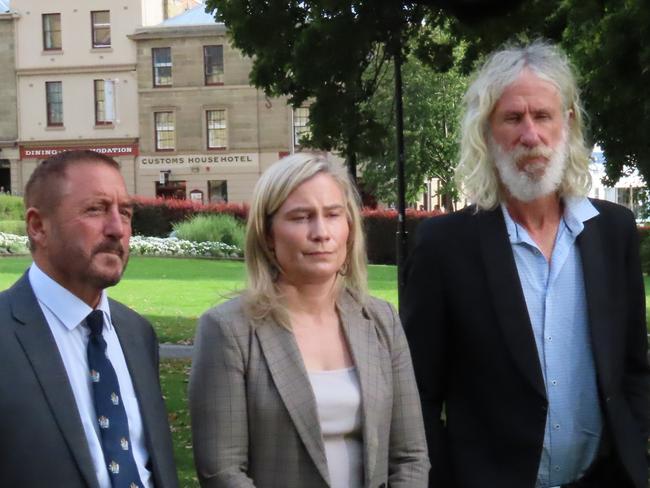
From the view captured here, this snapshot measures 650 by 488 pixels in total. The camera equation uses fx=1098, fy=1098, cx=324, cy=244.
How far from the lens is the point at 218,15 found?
1229cm

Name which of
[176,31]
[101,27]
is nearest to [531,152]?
[176,31]

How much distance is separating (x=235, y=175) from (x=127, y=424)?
5373 centimetres

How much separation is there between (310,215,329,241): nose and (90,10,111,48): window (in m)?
55.3

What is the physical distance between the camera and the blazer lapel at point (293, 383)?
299cm

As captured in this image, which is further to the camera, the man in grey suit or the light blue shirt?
the light blue shirt

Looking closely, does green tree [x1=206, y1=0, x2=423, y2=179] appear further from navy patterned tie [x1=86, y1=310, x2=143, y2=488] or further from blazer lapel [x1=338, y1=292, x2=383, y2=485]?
navy patterned tie [x1=86, y1=310, x2=143, y2=488]

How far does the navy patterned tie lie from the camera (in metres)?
2.78

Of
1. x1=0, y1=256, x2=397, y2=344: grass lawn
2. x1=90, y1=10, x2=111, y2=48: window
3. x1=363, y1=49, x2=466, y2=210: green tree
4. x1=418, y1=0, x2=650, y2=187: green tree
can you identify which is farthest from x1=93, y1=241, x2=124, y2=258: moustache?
x1=90, y1=10, x2=111, y2=48: window

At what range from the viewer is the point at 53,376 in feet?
8.93

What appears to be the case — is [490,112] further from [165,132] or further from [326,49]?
[165,132]

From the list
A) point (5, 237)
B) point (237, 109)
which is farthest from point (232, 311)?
point (237, 109)

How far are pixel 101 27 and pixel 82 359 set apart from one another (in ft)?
183

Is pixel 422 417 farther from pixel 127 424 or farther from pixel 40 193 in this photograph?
pixel 40 193

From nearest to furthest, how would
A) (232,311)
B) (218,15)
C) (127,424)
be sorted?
(127,424) < (232,311) < (218,15)
